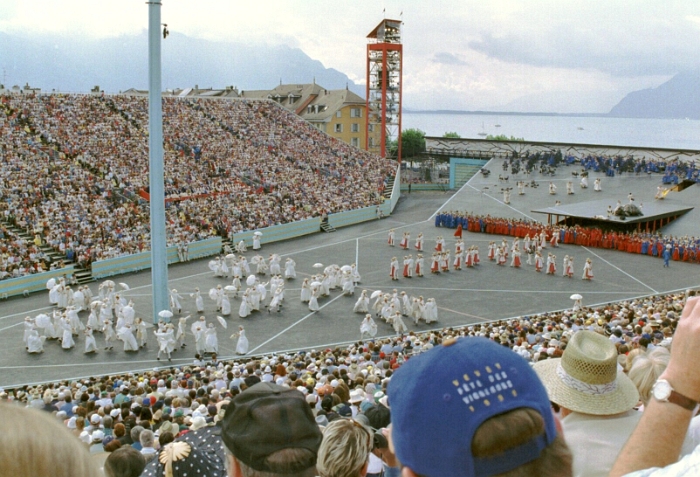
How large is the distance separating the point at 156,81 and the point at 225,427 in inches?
708

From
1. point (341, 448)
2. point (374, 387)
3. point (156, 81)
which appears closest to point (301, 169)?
point (156, 81)

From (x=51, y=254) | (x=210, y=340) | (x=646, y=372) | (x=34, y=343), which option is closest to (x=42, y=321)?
(x=34, y=343)

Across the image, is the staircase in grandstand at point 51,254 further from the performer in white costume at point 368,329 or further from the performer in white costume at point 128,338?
the performer in white costume at point 368,329

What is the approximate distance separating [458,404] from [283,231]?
3415 centimetres

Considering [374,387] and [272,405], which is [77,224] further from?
[272,405]

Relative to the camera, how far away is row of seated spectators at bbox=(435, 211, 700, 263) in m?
30.2

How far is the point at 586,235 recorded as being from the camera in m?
33.5

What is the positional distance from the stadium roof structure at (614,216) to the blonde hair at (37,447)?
33.9 m

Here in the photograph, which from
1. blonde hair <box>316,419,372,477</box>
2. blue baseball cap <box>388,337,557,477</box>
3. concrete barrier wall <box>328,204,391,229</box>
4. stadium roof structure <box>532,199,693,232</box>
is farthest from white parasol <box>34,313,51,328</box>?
stadium roof structure <box>532,199,693,232</box>

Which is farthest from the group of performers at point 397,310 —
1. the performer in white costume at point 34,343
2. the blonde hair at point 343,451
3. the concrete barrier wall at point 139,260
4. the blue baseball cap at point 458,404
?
the blue baseball cap at point 458,404

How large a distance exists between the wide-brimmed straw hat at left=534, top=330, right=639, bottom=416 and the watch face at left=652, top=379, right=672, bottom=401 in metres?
A: 1.06

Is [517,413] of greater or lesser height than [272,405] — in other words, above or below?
above

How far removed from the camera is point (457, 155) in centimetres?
6050

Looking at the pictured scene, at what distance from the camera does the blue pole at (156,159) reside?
63.2 feet
